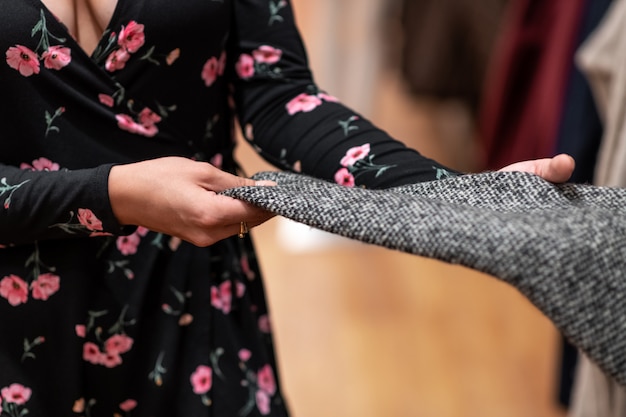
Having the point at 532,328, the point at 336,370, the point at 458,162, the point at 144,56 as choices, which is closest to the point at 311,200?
the point at 144,56

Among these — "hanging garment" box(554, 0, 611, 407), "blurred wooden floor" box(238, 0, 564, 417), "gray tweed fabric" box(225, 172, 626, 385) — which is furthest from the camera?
"blurred wooden floor" box(238, 0, 564, 417)

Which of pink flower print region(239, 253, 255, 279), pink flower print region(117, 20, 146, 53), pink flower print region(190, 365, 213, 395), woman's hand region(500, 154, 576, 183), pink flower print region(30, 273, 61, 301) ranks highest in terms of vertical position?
pink flower print region(117, 20, 146, 53)

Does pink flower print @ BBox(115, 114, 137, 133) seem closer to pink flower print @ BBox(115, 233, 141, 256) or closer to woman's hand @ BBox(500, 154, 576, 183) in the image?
pink flower print @ BBox(115, 233, 141, 256)

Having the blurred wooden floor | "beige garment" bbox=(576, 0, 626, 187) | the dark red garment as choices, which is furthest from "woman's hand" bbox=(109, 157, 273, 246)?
the blurred wooden floor

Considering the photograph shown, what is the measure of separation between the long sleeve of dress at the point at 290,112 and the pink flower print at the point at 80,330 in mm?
247

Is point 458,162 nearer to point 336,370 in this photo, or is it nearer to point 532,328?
point 532,328

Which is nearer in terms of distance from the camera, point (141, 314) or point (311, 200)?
point (311, 200)

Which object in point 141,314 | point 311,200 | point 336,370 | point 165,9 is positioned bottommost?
point 336,370

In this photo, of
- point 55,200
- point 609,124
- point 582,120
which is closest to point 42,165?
point 55,200

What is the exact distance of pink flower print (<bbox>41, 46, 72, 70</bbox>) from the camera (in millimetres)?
694

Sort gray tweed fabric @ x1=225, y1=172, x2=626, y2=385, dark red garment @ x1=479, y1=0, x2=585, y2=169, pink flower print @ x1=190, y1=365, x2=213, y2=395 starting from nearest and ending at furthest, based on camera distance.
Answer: gray tweed fabric @ x1=225, y1=172, x2=626, y2=385 < pink flower print @ x1=190, y1=365, x2=213, y2=395 < dark red garment @ x1=479, y1=0, x2=585, y2=169

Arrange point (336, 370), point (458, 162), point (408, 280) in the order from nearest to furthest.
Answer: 1. point (336, 370)
2. point (408, 280)
3. point (458, 162)

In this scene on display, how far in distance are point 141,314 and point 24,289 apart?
0.37 ft

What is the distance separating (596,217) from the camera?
0.62m
